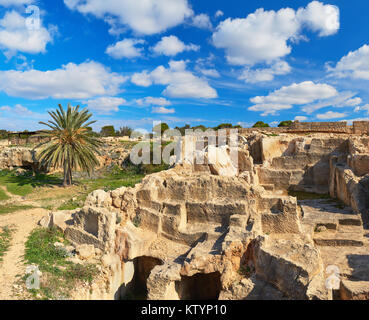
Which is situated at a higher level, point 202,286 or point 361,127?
point 361,127

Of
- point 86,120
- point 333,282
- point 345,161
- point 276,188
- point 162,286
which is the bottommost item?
point 162,286

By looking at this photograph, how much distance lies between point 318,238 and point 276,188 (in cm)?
752

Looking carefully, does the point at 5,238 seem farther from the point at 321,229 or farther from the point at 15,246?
the point at 321,229

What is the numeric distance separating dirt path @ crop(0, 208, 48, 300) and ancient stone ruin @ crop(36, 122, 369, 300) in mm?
850

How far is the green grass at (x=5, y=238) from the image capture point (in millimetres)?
8785

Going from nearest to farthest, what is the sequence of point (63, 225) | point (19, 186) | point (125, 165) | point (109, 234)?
point (109, 234) → point (63, 225) → point (19, 186) → point (125, 165)

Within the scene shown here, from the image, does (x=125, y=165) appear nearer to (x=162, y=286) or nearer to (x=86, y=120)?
(x=86, y=120)

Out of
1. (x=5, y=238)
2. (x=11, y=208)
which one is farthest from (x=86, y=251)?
(x=11, y=208)

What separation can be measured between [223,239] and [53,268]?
16.3 feet

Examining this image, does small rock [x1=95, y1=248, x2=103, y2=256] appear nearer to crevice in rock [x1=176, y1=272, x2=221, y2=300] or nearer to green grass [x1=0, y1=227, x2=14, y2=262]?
green grass [x1=0, y1=227, x2=14, y2=262]

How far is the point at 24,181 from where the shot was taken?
18.6 metres

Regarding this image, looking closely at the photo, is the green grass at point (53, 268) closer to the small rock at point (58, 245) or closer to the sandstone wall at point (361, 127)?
the small rock at point (58, 245)

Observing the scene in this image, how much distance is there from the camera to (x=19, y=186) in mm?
17156

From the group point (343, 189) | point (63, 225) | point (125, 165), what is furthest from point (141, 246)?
point (125, 165)
